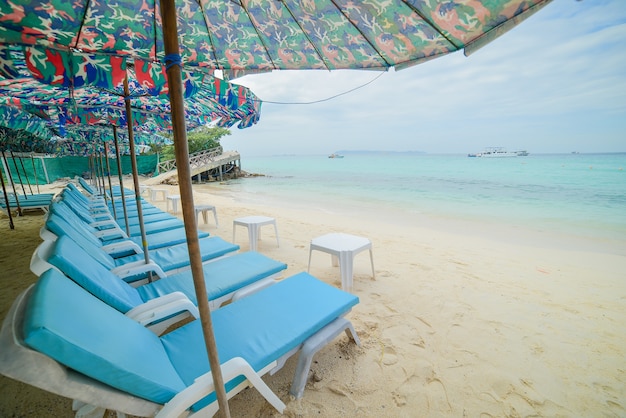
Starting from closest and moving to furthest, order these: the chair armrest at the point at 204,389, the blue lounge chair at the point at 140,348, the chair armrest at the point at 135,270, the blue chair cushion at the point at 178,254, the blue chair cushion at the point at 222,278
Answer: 1. the blue lounge chair at the point at 140,348
2. the chair armrest at the point at 204,389
3. the blue chair cushion at the point at 222,278
4. the chair armrest at the point at 135,270
5. the blue chair cushion at the point at 178,254

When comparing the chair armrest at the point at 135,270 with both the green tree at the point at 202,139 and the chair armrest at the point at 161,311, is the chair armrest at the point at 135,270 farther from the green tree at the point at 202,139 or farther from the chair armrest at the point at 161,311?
the green tree at the point at 202,139

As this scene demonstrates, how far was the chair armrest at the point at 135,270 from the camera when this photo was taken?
2678mm

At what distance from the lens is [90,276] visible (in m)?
1.82

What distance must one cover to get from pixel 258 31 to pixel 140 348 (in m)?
2.44

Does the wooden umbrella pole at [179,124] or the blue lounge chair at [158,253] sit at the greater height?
the wooden umbrella pole at [179,124]

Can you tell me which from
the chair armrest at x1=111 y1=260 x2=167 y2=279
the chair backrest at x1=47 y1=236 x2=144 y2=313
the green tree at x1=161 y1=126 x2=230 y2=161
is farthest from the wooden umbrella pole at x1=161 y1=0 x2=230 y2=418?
the green tree at x1=161 y1=126 x2=230 y2=161

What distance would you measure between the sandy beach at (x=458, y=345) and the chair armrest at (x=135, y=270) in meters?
1.02

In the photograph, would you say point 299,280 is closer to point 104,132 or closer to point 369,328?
point 369,328

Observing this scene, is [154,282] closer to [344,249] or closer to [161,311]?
[161,311]

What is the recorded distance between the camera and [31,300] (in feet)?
3.46

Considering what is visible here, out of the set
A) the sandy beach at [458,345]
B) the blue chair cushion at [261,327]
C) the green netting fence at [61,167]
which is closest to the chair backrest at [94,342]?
the blue chair cushion at [261,327]

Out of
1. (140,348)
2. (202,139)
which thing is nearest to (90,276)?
(140,348)

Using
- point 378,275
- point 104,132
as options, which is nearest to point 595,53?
point 378,275

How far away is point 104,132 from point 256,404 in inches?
309
